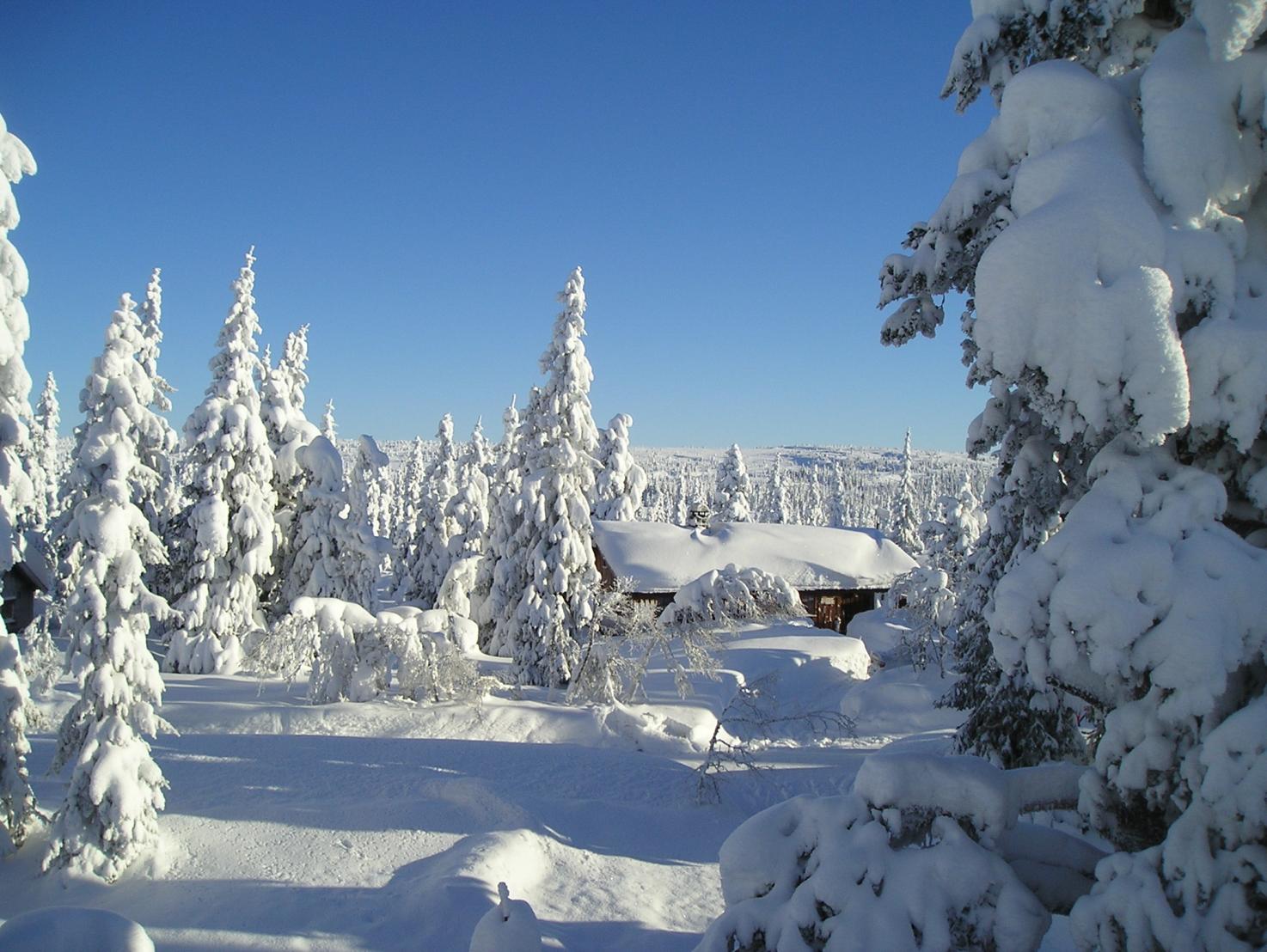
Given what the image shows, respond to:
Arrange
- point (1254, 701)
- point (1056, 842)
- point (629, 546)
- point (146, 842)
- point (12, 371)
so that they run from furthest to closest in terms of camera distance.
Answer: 1. point (629, 546)
2. point (146, 842)
3. point (12, 371)
4. point (1056, 842)
5. point (1254, 701)

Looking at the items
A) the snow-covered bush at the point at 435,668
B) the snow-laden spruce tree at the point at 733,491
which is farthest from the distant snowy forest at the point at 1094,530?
the snow-laden spruce tree at the point at 733,491

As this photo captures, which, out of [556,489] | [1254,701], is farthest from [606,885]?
[556,489]

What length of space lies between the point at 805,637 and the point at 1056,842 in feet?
88.6

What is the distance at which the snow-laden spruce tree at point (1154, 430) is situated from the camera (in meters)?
3.80

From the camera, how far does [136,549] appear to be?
12633mm

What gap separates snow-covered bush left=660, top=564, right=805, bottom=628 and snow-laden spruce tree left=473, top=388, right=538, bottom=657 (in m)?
6.36

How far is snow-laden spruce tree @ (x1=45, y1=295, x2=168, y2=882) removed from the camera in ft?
36.9

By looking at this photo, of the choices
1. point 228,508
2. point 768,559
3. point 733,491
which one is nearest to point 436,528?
point 228,508

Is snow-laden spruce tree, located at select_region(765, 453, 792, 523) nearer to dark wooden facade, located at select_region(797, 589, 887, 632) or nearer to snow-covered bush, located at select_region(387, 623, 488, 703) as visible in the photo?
dark wooden facade, located at select_region(797, 589, 887, 632)

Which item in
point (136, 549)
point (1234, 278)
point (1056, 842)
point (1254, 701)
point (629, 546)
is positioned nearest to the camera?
point (1254, 701)

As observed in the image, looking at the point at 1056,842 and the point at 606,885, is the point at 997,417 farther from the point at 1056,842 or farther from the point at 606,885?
the point at 606,885

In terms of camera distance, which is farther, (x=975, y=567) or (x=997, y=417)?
(x=975, y=567)

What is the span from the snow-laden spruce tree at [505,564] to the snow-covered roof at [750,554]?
8740 mm

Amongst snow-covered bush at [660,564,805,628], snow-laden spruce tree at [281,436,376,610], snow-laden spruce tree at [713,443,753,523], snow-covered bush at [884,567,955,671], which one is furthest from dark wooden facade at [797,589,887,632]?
snow-laden spruce tree at [281,436,376,610]
